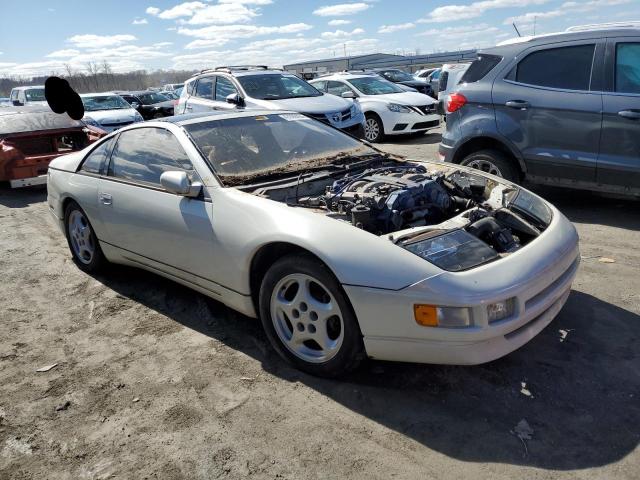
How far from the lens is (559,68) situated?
5566 mm

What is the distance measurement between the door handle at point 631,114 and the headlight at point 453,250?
3155 mm

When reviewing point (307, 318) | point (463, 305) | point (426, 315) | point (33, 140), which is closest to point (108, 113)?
point (33, 140)

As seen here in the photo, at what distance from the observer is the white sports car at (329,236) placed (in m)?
2.63

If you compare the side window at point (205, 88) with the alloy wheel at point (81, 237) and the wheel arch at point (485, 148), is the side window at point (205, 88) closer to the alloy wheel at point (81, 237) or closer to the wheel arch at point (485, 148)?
the wheel arch at point (485, 148)

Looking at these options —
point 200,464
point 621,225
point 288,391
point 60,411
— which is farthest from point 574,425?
point 621,225

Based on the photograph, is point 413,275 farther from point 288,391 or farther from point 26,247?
point 26,247

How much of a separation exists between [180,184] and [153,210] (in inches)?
19.9

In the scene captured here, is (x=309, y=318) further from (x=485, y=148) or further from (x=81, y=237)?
(x=485, y=148)

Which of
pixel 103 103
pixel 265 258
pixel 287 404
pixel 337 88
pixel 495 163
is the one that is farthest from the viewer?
pixel 103 103

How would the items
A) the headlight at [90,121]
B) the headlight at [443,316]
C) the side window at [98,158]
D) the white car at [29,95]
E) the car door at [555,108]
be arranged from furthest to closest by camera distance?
1. the white car at [29,95]
2. the headlight at [90,121]
3. the car door at [555,108]
4. the side window at [98,158]
5. the headlight at [443,316]

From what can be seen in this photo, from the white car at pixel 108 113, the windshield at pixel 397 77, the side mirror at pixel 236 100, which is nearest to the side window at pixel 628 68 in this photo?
the side mirror at pixel 236 100

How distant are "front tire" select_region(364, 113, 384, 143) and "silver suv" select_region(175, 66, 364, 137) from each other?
1860mm

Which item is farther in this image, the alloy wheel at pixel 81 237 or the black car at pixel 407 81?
the black car at pixel 407 81

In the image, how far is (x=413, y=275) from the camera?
259cm
